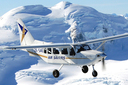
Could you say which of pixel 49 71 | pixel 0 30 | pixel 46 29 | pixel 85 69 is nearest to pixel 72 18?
pixel 46 29

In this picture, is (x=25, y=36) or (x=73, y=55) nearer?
(x=73, y=55)

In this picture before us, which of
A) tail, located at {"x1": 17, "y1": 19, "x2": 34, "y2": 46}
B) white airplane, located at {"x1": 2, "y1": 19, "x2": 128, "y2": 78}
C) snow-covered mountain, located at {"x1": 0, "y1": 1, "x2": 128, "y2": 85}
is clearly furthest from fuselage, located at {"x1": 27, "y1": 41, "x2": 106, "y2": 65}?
snow-covered mountain, located at {"x1": 0, "y1": 1, "x2": 128, "y2": 85}

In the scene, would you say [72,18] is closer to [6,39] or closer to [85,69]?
[6,39]

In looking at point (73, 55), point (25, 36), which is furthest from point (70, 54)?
point (25, 36)

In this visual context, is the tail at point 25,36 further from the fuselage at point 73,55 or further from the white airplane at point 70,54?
the fuselage at point 73,55

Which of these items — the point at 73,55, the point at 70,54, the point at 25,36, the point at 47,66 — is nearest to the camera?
the point at 73,55

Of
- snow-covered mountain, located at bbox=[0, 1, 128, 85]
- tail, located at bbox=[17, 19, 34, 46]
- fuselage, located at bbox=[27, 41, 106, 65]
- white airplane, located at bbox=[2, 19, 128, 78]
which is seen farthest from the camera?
snow-covered mountain, located at bbox=[0, 1, 128, 85]

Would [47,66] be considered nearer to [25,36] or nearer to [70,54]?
[25,36]

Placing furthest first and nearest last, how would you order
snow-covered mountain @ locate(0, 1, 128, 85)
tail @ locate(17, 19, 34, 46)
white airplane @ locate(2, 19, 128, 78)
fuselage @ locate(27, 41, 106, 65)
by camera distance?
snow-covered mountain @ locate(0, 1, 128, 85) → tail @ locate(17, 19, 34, 46) → white airplane @ locate(2, 19, 128, 78) → fuselage @ locate(27, 41, 106, 65)

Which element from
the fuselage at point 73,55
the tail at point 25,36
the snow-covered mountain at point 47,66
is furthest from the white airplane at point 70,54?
the snow-covered mountain at point 47,66

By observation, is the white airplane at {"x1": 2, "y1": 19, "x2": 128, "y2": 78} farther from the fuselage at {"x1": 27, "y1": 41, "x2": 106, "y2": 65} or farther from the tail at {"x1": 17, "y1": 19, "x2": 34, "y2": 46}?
the tail at {"x1": 17, "y1": 19, "x2": 34, "y2": 46}

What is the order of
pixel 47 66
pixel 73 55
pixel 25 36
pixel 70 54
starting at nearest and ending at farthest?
pixel 73 55 < pixel 70 54 < pixel 25 36 < pixel 47 66

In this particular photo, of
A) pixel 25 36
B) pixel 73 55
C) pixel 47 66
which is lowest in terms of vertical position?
pixel 47 66

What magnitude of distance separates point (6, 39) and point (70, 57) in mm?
166406
